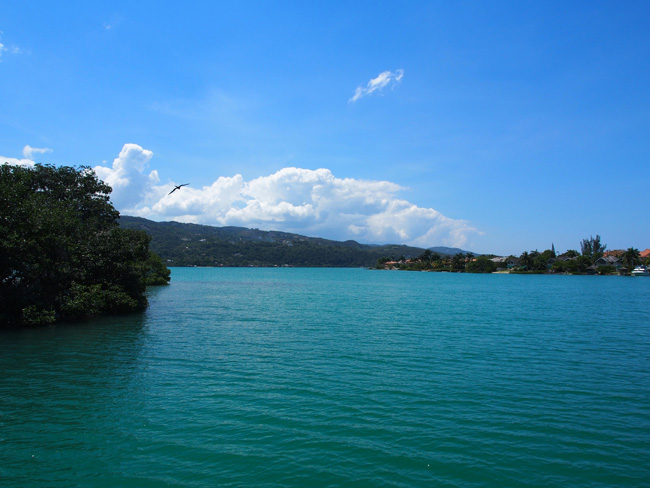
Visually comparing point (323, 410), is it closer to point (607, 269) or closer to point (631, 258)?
point (607, 269)

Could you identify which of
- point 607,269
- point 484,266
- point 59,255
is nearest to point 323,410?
point 59,255

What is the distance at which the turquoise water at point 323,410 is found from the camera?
33.4 ft

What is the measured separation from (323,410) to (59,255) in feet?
95.7

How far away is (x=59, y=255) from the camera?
108 ft

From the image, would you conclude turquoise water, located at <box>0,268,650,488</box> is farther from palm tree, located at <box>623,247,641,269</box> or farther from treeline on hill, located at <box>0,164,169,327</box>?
palm tree, located at <box>623,247,641,269</box>

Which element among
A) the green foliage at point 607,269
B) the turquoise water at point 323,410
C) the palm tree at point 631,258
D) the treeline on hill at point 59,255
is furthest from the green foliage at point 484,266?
the treeline on hill at point 59,255

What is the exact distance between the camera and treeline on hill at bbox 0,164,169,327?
2972cm

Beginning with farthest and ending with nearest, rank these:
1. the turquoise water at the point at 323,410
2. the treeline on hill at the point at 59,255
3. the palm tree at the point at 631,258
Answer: the palm tree at the point at 631,258, the treeline on hill at the point at 59,255, the turquoise water at the point at 323,410

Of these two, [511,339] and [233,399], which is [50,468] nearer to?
[233,399]

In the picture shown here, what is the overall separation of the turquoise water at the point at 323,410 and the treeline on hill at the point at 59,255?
15.4ft

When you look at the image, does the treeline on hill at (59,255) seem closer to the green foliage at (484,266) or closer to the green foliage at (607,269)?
the green foliage at (607,269)

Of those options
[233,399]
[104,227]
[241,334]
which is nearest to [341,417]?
[233,399]

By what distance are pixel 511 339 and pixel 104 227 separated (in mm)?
42899

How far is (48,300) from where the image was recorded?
32438 millimetres
